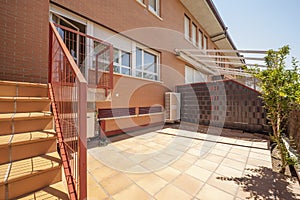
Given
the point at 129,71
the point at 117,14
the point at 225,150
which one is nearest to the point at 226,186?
the point at 225,150

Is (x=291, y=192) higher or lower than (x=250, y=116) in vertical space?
lower

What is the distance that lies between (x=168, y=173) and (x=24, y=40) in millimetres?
3695

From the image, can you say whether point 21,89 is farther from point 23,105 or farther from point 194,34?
point 194,34

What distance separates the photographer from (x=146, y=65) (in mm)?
6387

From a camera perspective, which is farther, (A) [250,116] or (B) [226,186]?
(A) [250,116]

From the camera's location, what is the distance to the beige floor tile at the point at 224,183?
6.63 ft

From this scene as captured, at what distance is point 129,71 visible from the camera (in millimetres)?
5520

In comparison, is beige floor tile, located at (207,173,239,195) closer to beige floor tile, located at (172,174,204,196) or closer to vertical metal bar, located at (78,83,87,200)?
beige floor tile, located at (172,174,204,196)

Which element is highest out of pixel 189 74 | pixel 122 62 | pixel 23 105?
pixel 189 74

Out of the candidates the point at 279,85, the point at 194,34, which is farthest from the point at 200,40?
the point at 279,85

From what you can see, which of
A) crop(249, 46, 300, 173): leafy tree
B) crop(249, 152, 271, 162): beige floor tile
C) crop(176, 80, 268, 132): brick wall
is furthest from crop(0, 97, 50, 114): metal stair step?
crop(176, 80, 268, 132): brick wall

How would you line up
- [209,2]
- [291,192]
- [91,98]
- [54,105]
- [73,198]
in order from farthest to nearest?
[209,2] → [91,98] → [54,105] → [291,192] → [73,198]

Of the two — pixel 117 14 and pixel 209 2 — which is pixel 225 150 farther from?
pixel 209 2

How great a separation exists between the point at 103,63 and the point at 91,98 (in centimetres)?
145
